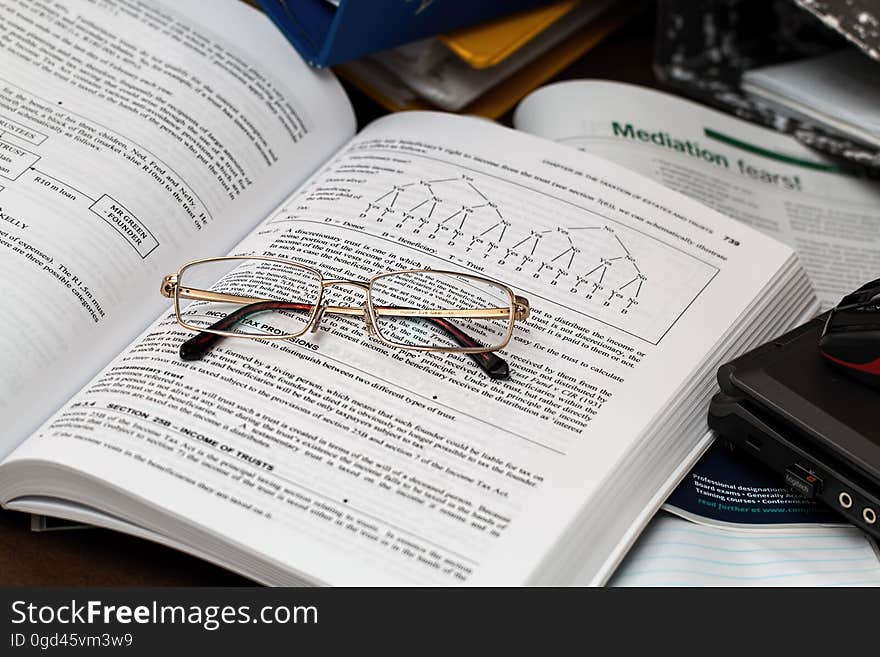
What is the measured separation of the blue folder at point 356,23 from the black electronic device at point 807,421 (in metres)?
0.41

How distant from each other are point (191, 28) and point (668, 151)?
1.40 feet

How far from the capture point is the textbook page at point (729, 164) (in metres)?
0.83

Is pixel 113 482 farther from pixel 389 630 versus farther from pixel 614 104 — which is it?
pixel 614 104

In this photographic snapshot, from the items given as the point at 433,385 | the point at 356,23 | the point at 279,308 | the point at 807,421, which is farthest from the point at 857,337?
the point at 356,23

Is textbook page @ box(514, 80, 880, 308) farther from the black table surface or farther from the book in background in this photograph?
the black table surface

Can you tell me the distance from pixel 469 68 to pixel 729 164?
257 mm

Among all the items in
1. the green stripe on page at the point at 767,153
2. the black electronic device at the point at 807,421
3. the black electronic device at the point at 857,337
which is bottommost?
the black electronic device at the point at 807,421

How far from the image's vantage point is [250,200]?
74 cm

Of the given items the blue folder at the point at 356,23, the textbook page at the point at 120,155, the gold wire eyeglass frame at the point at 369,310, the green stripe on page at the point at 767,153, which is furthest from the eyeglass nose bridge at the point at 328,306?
the green stripe on page at the point at 767,153

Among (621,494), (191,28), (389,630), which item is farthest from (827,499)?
(191,28)

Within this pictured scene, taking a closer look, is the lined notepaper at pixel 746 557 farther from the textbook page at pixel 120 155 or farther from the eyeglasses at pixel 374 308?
the textbook page at pixel 120 155

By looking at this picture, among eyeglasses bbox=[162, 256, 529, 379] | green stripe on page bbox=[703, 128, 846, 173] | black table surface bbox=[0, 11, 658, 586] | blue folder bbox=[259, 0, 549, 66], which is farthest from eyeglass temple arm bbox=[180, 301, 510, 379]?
green stripe on page bbox=[703, 128, 846, 173]

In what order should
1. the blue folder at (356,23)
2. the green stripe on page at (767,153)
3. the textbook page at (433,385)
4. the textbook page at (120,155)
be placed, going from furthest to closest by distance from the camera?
1. the green stripe on page at (767,153)
2. the blue folder at (356,23)
3. the textbook page at (120,155)
4. the textbook page at (433,385)

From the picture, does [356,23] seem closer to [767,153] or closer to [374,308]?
[374,308]
